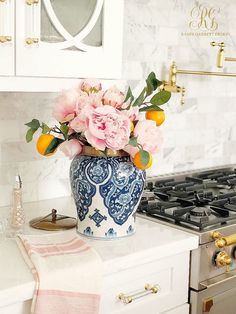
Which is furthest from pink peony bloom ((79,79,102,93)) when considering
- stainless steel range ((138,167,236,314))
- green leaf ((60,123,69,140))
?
stainless steel range ((138,167,236,314))

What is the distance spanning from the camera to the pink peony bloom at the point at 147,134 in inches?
60.0

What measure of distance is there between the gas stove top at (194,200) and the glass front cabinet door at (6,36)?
2.42ft

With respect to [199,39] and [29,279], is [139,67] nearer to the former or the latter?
[199,39]

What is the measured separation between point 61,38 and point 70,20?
0.23 feet

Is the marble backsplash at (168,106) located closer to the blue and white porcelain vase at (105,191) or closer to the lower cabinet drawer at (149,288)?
the blue and white porcelain vase at (105,191)

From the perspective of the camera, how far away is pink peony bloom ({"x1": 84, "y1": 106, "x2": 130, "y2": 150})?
4.80ft

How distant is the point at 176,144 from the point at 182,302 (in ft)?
3.37

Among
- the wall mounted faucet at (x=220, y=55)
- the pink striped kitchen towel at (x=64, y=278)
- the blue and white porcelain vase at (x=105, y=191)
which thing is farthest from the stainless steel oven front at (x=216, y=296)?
the wall mounted faucet at (x=220, y=55)

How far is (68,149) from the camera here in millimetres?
1580

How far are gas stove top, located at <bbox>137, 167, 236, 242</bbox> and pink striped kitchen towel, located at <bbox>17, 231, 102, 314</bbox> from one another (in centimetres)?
44

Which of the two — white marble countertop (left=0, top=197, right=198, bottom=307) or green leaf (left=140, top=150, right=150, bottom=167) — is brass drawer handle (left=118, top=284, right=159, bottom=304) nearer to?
white marble countertop (left=0, top=197, right=198, bottom=307)

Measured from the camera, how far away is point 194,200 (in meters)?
2.01

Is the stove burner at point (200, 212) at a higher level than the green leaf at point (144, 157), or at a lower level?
lower

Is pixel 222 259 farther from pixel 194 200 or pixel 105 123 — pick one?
pixel 105 123
